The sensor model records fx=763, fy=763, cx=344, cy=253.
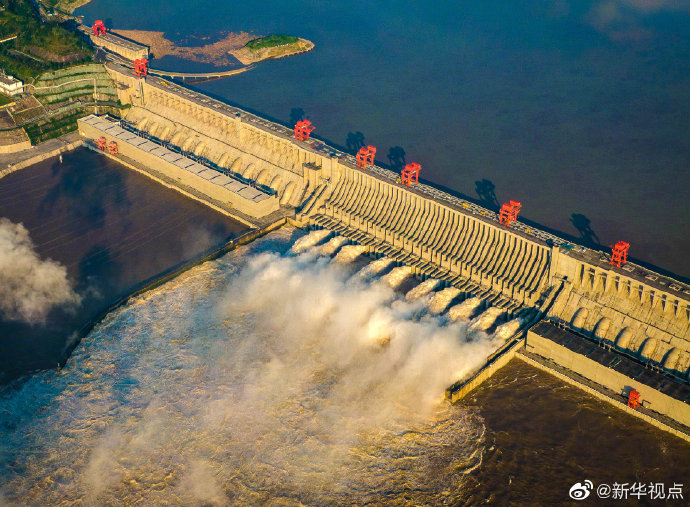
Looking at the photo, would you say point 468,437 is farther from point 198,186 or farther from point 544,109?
point 544,109

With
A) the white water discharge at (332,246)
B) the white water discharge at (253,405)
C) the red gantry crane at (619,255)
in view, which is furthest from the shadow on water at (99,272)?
the red gantry crane at (619,255)

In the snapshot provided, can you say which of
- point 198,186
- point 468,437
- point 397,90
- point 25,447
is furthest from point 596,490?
point 397,90

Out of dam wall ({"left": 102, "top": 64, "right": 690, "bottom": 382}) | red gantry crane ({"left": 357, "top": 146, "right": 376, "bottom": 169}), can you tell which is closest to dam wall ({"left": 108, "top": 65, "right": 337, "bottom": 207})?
dam wall ({"left": 102, "top": 64, "right": 690, "bottom": 382})

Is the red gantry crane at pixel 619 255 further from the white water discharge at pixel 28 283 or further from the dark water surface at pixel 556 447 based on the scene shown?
the white water discharge at pixel 28 283

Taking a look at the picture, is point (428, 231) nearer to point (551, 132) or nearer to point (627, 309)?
point (627, 309)

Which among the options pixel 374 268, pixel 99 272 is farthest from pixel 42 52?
pixel 374 268
